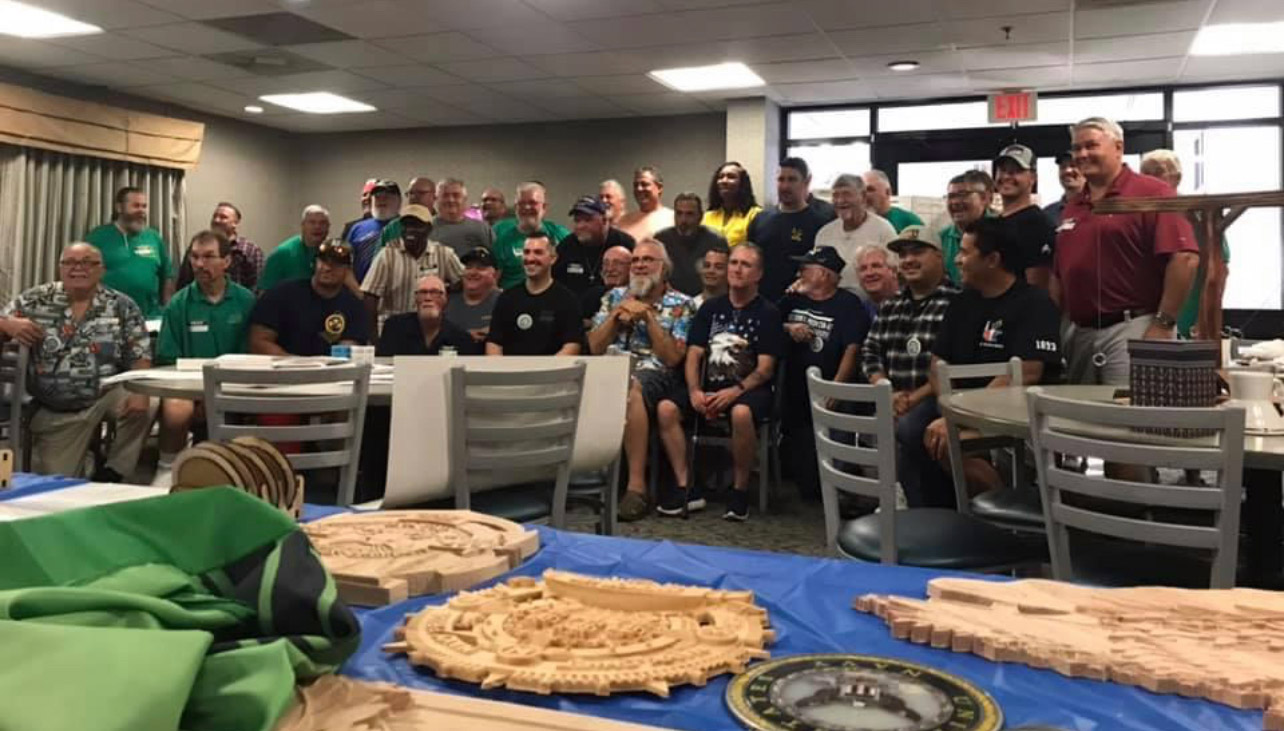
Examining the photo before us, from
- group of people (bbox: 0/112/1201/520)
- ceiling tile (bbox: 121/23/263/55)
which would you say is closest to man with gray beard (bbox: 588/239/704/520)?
group of people (bbox: 0/112/1201/520)

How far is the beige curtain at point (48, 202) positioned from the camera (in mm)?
7496

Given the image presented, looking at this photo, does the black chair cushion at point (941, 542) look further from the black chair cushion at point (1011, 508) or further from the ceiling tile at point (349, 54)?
the ceiling tile at point (349, 54)

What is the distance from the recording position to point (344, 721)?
2.38 ft

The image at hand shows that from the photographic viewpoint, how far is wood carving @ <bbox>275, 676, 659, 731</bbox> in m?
0.73

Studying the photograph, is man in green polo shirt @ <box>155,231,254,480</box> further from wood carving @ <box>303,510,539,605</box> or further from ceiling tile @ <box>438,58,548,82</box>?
wood carving @ <box>303,510,539,605</box>

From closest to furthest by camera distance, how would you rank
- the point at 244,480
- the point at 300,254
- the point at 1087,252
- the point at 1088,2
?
the point at 244,480 < the point at 1087,252 < the point at 1088,2 < the point at 300,254

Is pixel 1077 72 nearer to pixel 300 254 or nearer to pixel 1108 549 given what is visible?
pixel 300 254

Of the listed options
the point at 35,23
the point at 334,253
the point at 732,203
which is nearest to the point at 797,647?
the point at 334,253

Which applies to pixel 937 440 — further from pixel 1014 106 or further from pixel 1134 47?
pixel 1014 106

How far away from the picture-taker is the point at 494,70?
7258 mm

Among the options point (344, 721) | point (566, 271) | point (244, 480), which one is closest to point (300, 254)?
point (566, 271)

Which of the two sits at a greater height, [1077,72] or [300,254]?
[1077,72]

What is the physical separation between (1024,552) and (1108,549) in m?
0.18

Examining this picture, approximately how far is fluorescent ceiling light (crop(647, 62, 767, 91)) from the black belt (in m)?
3.80
